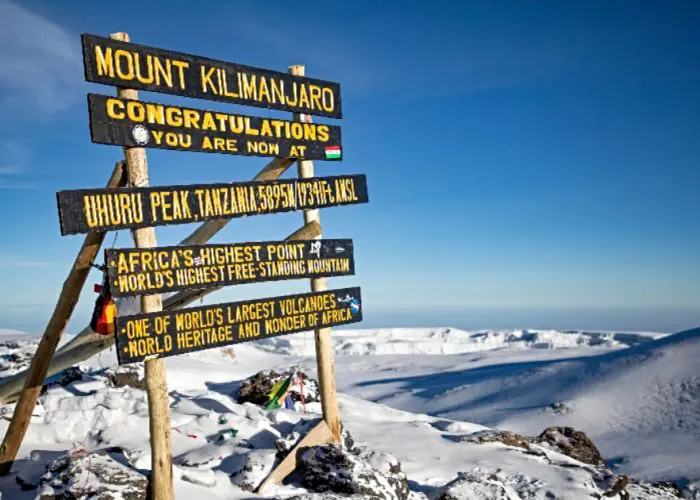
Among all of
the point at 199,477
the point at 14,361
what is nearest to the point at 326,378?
the point at 199,477

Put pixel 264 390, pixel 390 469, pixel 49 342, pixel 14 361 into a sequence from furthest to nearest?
pixel 14 361 < pixel 264 390 < pixel 390 469 < pixel 49 342

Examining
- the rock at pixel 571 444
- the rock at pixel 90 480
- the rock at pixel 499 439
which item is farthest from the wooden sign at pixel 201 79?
the rock at pixel 571 444

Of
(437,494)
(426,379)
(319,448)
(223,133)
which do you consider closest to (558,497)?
(437,494)

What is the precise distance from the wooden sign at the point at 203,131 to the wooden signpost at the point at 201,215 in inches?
0.5

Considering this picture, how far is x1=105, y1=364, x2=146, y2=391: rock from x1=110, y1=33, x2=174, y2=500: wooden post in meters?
5.80

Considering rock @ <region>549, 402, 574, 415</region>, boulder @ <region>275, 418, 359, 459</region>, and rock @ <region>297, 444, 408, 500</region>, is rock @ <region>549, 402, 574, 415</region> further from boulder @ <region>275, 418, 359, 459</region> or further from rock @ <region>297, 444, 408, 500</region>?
rock @ <region>297, 444, 408, 500</region>

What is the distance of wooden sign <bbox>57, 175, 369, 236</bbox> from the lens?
512 cm

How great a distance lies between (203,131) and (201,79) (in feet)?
2.02

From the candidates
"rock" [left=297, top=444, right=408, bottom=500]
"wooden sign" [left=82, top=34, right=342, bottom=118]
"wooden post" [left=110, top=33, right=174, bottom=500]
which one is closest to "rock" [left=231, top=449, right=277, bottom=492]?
"rock" [left=297, top=444, right=408, bottom=500]

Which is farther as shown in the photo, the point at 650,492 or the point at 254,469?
the point at 650,492

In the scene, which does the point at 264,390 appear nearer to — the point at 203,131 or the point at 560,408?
the point at 203,131

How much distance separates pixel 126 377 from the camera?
446 inches

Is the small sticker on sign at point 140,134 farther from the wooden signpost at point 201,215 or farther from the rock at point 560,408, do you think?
the rock at point 560,408

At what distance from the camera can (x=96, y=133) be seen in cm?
525
